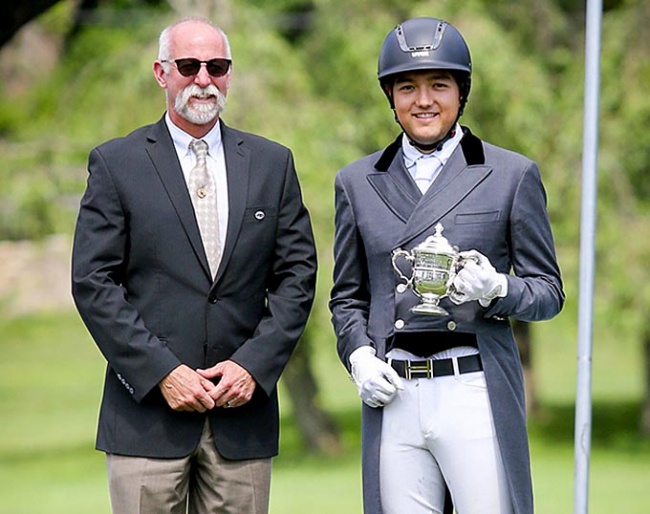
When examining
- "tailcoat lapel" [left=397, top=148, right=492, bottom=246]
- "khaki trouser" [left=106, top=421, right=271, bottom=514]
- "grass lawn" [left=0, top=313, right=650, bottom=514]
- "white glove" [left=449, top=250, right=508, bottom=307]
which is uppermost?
"tailcoat lapel" [left=397, top=148, right=492, bottom=246]

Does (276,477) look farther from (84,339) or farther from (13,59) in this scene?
(84,339)

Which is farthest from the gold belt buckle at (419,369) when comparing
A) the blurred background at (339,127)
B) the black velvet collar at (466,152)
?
the blurred background at (339,127)

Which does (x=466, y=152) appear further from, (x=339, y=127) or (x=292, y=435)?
(x=292, y=435)

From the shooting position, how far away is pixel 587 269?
14.8 feet

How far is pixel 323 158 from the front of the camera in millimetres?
13727

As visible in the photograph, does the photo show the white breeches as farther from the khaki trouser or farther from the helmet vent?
the helmet vent

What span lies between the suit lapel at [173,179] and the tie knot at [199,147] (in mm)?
61

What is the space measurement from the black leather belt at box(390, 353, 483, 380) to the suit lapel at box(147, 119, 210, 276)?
2.35ft

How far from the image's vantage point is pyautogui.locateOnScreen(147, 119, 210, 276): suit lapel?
453 centimetres

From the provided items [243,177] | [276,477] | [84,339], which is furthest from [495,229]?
[84,339]

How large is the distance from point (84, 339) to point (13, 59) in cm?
1104

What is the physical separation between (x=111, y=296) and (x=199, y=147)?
55 cm

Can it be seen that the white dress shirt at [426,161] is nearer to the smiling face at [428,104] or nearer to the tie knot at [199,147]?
the smiling face at [428,104]

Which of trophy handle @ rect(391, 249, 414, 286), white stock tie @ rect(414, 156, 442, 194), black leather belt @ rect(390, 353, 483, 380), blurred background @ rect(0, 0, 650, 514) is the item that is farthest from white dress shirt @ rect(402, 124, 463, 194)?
blurred background @ rect(0, 0, 650, 514)
